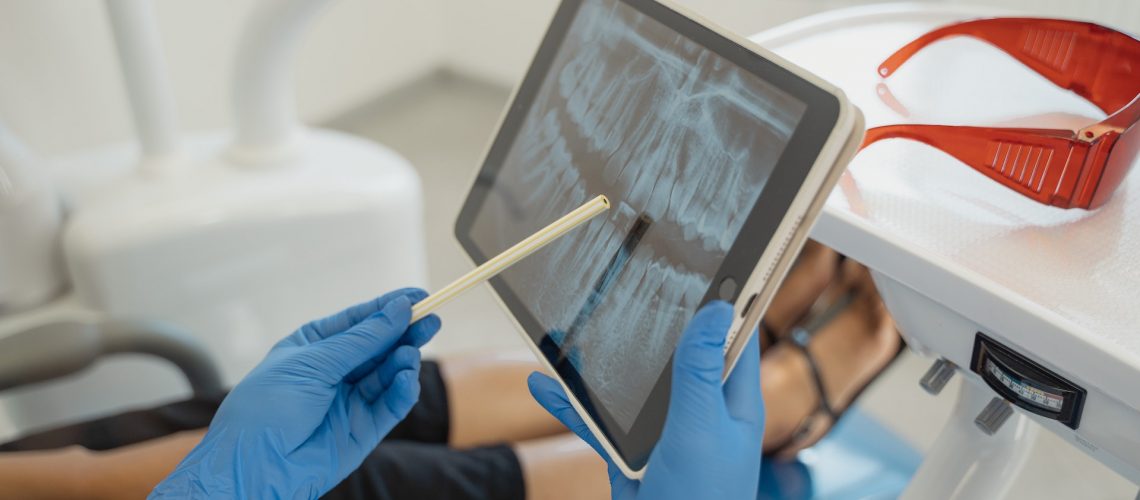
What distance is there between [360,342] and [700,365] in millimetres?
285

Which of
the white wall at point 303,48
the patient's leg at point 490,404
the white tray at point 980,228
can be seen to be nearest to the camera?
the white tray at point 980,228

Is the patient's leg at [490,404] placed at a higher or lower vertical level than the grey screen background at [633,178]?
lower

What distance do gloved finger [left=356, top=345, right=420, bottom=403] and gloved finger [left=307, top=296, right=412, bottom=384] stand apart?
21mm

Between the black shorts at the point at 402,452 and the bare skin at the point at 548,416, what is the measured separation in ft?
0.07

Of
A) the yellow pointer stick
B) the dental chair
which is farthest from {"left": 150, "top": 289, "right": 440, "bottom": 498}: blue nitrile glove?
the dental chair

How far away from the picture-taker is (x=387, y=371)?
715 mm

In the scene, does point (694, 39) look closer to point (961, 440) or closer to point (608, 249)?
point (608, 249)

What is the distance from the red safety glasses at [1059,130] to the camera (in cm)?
55

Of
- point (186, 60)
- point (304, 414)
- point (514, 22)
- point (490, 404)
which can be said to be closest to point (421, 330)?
point (304, 414)

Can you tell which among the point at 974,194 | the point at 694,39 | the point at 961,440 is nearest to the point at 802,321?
the point at 961,440

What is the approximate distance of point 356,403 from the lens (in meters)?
0.73

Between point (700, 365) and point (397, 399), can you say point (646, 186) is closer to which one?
point (700, 365)

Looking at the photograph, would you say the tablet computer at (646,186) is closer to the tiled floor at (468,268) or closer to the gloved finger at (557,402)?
the gloved finger at (557,402)

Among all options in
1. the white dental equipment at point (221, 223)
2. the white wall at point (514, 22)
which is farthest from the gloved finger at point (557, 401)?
the white wall at point (514, 22)
